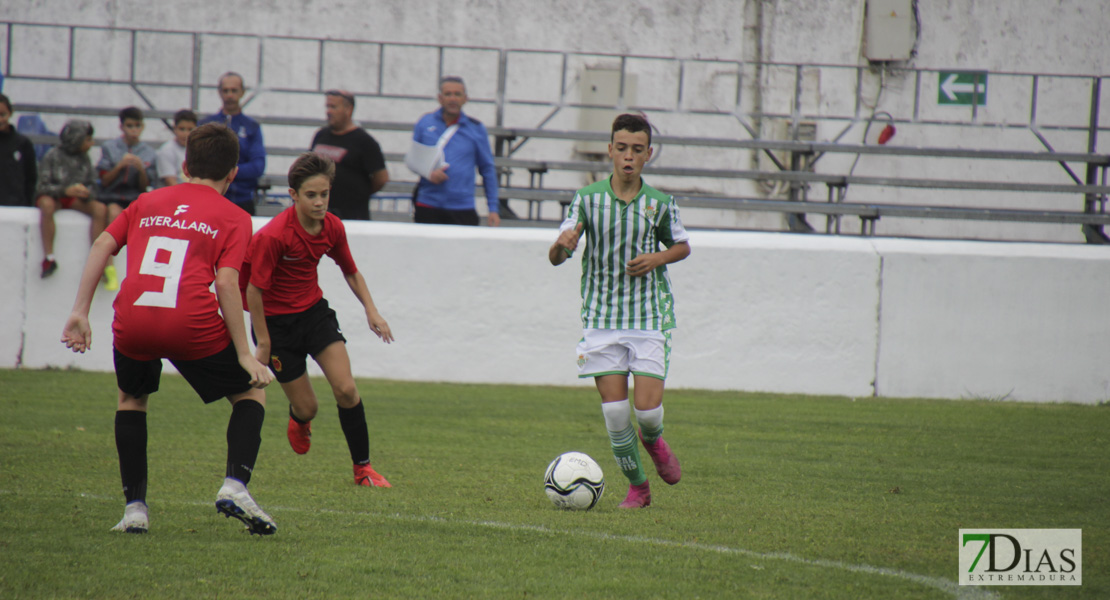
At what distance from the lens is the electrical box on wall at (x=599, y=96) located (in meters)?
16.9

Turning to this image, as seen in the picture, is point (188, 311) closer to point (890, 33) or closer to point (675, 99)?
point (675, 99)

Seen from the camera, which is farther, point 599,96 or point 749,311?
point 599,96

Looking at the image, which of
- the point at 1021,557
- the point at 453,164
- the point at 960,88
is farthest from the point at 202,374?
the point at 960,88

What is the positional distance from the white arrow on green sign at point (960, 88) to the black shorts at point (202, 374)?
15.0 metres

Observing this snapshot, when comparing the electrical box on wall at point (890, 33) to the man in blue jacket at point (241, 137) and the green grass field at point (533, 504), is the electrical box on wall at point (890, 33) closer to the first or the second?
the green grass field at point (533, 504)

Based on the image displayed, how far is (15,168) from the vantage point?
10742 millimetres

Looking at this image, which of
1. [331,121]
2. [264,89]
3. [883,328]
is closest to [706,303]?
[883,328]

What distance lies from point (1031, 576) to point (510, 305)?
21.2 feet

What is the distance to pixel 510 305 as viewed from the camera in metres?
10.0

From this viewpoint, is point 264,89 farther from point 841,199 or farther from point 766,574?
point 766,574

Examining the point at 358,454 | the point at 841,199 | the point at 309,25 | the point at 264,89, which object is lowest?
the point at 358,454

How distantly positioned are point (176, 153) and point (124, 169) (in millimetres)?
510

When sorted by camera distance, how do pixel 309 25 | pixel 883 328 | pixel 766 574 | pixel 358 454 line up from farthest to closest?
pixel 309 25 < pixel 883 328 < pixel 358 454 < pixel 766 574

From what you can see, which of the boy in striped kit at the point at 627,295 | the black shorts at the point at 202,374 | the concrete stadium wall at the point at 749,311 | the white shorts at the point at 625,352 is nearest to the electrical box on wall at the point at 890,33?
the concrete stadium wall at the point at 749,311
